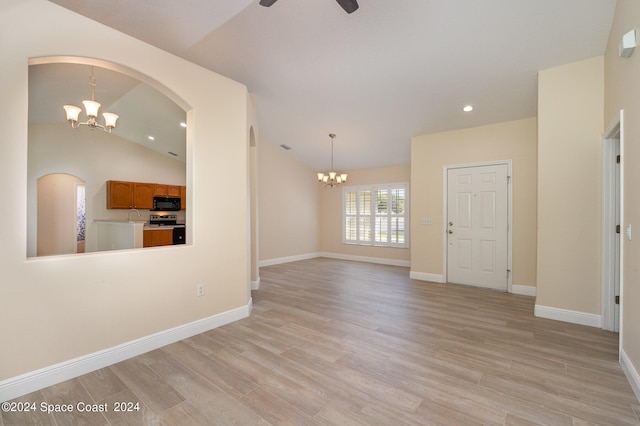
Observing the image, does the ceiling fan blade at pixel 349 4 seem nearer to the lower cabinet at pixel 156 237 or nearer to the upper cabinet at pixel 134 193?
the upper cabinet at pixel 134 193

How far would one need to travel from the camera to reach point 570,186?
335cm

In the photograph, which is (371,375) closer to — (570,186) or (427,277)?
(570,186)

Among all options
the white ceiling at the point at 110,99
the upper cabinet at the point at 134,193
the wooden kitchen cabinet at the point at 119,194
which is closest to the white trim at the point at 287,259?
the upper cabinet at the point at 134,193

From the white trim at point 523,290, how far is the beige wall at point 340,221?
2.48 m

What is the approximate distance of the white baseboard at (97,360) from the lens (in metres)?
1.99

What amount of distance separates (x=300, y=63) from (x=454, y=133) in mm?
3256

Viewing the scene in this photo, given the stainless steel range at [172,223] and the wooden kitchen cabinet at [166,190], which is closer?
the stainless steel range at [172,223]

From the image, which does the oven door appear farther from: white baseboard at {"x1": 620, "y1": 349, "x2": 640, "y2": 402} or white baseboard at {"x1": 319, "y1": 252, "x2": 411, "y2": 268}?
white baseboard at {"x1": 620, "y1": 349, "x2": 640, "y2": 402}

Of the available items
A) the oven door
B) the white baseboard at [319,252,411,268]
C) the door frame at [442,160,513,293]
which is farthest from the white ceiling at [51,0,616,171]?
the oven door

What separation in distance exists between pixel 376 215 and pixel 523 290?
3703 mm

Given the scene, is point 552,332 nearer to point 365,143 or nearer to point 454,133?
point 454,133

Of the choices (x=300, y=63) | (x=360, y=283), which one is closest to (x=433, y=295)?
(x=360, y=283)

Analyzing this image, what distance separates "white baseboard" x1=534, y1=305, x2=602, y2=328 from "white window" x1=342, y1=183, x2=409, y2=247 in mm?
3546

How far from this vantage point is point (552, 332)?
3070 millimetres
